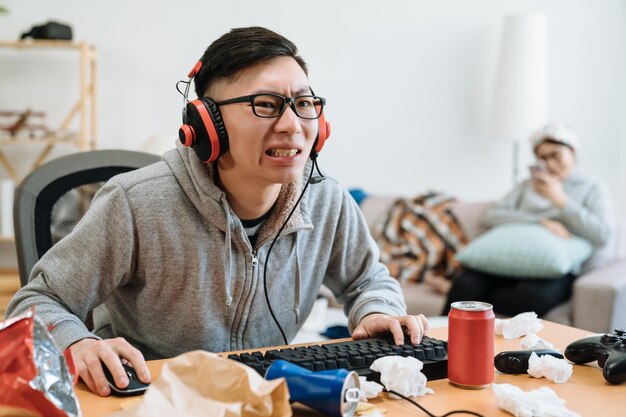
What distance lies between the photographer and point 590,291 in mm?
2879

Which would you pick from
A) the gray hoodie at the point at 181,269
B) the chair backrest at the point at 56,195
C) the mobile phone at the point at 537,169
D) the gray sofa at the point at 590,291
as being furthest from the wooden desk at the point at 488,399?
the mobile phone at the point at 537,169

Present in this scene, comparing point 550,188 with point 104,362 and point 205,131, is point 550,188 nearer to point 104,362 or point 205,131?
point 205,131

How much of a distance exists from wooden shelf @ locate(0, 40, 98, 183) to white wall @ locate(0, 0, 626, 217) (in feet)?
0.27

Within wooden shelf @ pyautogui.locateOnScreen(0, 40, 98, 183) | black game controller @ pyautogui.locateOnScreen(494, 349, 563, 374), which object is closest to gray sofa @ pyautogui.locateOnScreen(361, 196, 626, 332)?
wooden shelf @ pyautogui.locateOnScreen(0, 40, 98, 183)

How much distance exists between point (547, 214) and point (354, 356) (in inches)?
95.8

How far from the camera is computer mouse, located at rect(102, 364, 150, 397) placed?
103 centimetres

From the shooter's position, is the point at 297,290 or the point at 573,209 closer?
the point at 297,290

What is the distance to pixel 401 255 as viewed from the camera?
3.58 meters

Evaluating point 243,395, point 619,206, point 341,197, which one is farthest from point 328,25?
point 243,395

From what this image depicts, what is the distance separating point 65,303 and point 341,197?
59 cm

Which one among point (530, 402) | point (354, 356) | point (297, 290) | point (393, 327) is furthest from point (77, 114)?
point (530, 402)

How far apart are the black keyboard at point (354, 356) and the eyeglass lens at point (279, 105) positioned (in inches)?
16.0

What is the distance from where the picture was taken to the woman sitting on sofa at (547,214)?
3080 millimetres

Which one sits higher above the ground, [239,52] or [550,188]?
[239,52]
